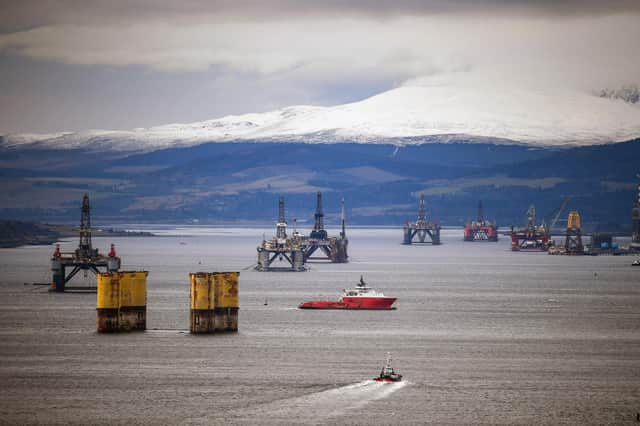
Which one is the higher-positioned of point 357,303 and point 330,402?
point 357,303

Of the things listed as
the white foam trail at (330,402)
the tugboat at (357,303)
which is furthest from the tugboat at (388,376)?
the tugboat at (357,303)

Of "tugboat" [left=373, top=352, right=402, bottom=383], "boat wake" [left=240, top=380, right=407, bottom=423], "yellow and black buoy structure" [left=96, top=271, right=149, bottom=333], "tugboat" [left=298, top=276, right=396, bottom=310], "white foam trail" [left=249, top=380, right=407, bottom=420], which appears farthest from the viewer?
"tugboat" [left=298, top=276, right=396, bottom=310]

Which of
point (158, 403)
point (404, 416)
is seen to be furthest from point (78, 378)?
point (404, 416)

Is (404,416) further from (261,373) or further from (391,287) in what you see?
(391,287)

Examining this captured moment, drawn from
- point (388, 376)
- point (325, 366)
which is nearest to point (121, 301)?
point (325, 366)

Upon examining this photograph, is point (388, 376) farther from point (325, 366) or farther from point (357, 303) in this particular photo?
point (357, 303)

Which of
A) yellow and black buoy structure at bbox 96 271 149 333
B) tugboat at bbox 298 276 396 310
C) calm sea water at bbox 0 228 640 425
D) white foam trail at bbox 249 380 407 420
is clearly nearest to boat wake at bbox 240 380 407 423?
white foam trail at bbox 249 380 407 420

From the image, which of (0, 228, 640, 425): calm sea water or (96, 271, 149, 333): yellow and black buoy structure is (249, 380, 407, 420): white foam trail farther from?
(96, 271, 149, 333): yellow and black buoy structure

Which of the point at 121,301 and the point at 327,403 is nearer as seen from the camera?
the point at 327,403
